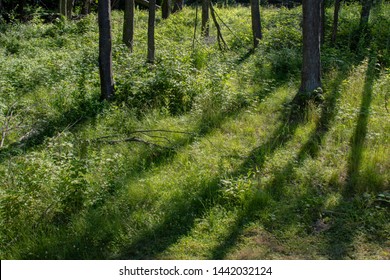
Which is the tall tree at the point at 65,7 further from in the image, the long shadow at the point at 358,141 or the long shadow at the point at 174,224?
the long shadow at the point at 174,224

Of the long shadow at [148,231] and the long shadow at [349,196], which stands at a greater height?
the long shadow at [349,196]

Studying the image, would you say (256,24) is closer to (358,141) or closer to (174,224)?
(358,141)

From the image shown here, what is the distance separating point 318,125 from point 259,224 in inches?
133

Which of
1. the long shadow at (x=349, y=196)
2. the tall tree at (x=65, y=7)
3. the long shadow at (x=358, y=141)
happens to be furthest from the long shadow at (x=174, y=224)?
the tall tree at (x=65, y=7)

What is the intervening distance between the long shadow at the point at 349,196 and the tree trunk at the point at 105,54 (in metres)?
5.38

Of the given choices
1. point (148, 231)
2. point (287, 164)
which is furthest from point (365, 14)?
point (148, 231)

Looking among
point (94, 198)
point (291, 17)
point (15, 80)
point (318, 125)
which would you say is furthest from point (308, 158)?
point (291, 17)

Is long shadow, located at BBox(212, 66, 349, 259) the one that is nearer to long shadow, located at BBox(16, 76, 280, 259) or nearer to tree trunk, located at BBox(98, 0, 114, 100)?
long shadow, located at BBox(16, 76, 280, 259)

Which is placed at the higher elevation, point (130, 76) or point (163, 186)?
point (130, 76)

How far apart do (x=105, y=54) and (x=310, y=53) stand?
461cm

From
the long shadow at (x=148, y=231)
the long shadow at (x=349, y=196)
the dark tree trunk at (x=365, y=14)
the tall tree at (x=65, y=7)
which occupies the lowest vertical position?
the long shadow at (x=148, y=231)

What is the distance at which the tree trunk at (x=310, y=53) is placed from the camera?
8.99 metres

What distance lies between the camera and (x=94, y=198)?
5.91 m

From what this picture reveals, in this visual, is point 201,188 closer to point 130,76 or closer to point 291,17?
point 130,76
